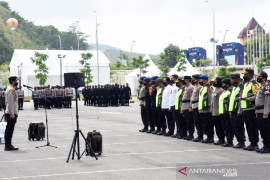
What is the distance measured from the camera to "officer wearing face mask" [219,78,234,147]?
46.8 feet

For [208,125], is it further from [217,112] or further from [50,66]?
[50,66]

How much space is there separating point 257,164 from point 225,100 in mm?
3709

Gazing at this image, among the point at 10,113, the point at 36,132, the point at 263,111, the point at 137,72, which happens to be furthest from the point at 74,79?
the point at 137,72

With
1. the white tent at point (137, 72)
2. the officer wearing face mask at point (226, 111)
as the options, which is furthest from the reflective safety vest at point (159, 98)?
the white tent at point (137, 72)

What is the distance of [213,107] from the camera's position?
14.9 m

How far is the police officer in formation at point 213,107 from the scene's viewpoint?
12.8 meters

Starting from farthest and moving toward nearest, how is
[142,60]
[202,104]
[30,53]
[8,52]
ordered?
[8,52] → [30,53] → [142,60] → [202,104]

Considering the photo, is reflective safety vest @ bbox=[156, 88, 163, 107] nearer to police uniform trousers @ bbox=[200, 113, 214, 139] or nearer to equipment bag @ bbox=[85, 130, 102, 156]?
police uniform trousers @ bbox=[200, 113, 214, 139]

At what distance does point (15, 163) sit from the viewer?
12.1 meters

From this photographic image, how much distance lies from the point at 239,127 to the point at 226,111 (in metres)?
0.78

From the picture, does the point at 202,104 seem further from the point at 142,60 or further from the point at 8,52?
the point at 8,52

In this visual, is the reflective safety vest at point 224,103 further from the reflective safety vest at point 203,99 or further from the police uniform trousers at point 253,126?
the police uniform trousers at point 253,126

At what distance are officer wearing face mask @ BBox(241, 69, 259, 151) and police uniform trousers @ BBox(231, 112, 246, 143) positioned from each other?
12.4 inches

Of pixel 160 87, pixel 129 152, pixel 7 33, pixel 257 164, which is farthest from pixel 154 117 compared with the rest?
pixel 7 33
